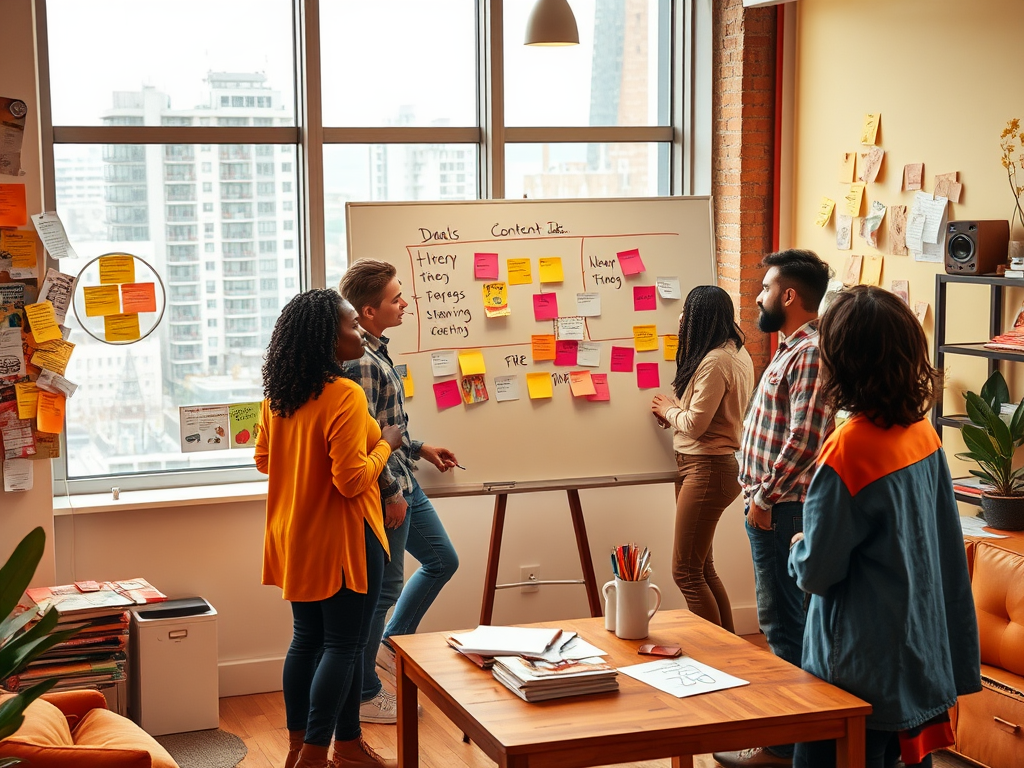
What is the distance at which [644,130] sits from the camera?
16.8ft

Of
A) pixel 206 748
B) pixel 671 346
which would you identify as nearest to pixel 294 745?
pixel 206 748

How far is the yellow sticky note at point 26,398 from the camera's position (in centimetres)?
391

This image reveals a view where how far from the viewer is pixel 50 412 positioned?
397 centimetres

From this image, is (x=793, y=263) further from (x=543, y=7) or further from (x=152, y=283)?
(x=152, y=283)

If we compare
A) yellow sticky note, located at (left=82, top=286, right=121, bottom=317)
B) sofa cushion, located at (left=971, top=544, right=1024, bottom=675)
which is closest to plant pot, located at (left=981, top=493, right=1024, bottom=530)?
sofa cushion, located at (left=971, top=544, right=1024, bottom=675)

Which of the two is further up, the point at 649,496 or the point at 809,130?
the point at 809,130

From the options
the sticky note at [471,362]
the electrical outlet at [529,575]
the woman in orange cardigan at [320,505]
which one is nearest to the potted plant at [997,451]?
the sticky note at [471,362]

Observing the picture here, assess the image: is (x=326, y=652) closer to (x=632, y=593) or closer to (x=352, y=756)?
(x=352, y=756)

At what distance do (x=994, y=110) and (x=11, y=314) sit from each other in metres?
3.50

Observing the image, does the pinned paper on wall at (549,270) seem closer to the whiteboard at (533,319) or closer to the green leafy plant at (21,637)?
the whiteboard at (533,319)

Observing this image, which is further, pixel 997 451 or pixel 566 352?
pixel 566 352

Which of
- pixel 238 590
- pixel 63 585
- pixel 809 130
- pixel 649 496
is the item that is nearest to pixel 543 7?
pixel 809 130

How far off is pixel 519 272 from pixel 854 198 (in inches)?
58.6

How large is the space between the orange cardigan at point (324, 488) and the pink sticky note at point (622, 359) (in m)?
1.37
